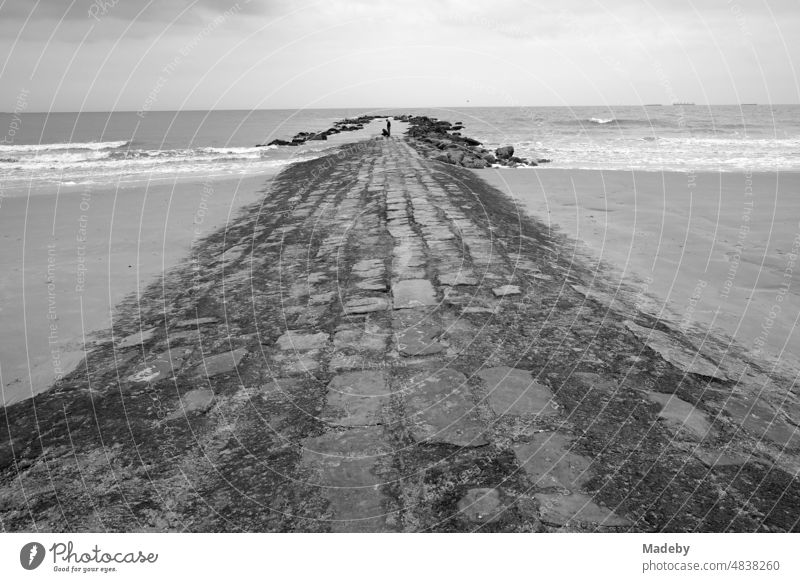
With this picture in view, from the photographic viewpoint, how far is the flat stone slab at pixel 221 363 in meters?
3.25

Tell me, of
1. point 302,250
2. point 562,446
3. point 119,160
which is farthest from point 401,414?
point 119,160

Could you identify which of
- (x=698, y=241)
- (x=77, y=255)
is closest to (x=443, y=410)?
(x=698, y=241)

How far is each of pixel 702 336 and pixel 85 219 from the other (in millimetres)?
9626

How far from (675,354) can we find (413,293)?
2226 mm

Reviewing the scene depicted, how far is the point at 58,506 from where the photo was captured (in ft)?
6.82

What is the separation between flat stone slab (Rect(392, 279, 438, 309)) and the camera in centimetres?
423

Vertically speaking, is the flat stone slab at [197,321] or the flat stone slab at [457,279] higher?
the flat stone slab at [457,279]

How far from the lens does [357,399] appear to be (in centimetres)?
286

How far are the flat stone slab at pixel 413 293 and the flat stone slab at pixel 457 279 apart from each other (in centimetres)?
18

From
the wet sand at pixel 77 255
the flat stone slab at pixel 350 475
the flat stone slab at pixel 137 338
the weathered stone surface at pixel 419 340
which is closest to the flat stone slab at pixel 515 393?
the weathered stone surface at pixel 419 340

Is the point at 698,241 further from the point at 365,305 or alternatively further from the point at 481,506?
the point at 481,506

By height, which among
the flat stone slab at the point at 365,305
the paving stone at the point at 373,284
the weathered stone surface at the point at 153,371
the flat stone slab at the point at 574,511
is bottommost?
the flat stone slab at the point at 574,511

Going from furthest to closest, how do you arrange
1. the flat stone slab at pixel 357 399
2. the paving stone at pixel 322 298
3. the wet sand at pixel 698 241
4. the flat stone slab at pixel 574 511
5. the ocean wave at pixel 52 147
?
the ocean wave at pixel 52 147
the paving stone at pixel 322 298
the wet sand at pixel 698 241
the flat stone slab at pixel 357 399
the flat stone slab at pixel 574 511

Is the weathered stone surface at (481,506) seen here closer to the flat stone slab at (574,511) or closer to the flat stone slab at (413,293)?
the flat stone slab at (574,511)
